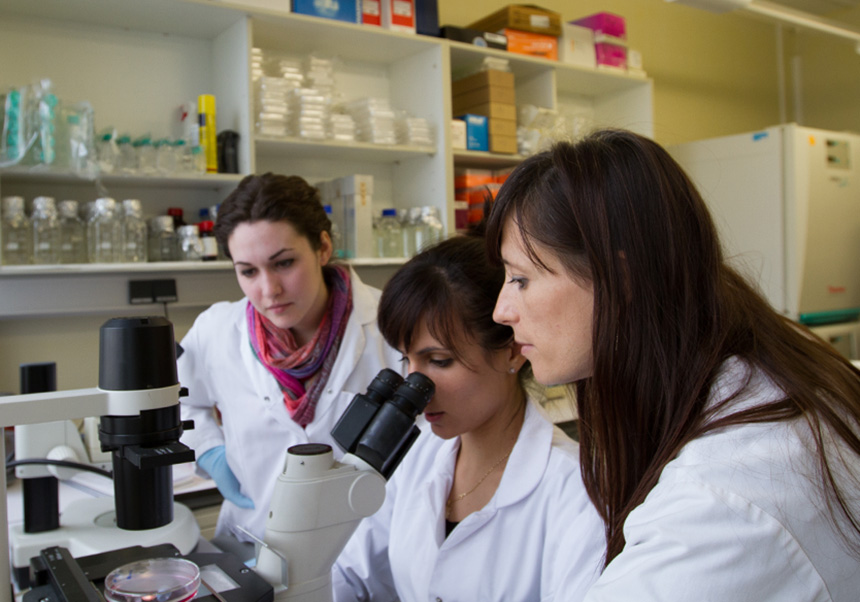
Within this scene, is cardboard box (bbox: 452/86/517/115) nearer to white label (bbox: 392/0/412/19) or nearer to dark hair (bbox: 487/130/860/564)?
white label (bbox: 392/0/412/19)

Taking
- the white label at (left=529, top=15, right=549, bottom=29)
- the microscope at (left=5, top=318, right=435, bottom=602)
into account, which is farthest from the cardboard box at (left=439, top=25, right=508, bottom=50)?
the microscope at (left=5, top=318, right=435, bottom=602)

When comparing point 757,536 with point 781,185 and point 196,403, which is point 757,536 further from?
point 781,185

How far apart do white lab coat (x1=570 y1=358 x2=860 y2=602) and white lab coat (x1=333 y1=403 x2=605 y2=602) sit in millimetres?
366

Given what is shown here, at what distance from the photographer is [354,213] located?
261 cm

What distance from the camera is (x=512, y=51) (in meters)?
3.00

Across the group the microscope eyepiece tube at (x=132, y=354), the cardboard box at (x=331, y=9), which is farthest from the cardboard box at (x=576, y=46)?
the microscope eyepiece tube at (x=132, y=354)

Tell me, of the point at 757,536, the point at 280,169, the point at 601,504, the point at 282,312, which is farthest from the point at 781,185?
the point at 757,536

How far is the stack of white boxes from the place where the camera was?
103 inches

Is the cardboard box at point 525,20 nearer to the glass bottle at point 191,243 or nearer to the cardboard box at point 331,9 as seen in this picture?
the cardboard box at point 331,9

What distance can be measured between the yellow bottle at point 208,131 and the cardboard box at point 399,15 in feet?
2.47

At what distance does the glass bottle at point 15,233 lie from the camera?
2.04 m

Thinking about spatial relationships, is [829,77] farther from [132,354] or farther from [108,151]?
[132,354]

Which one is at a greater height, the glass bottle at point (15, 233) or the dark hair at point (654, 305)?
the glass bottle at point (15, 233)

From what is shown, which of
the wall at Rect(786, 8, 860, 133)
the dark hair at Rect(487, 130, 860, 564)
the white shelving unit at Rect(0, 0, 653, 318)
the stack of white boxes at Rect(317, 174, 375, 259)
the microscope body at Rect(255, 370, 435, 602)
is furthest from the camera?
the wall at Rect(786, 8, 860, 133)
